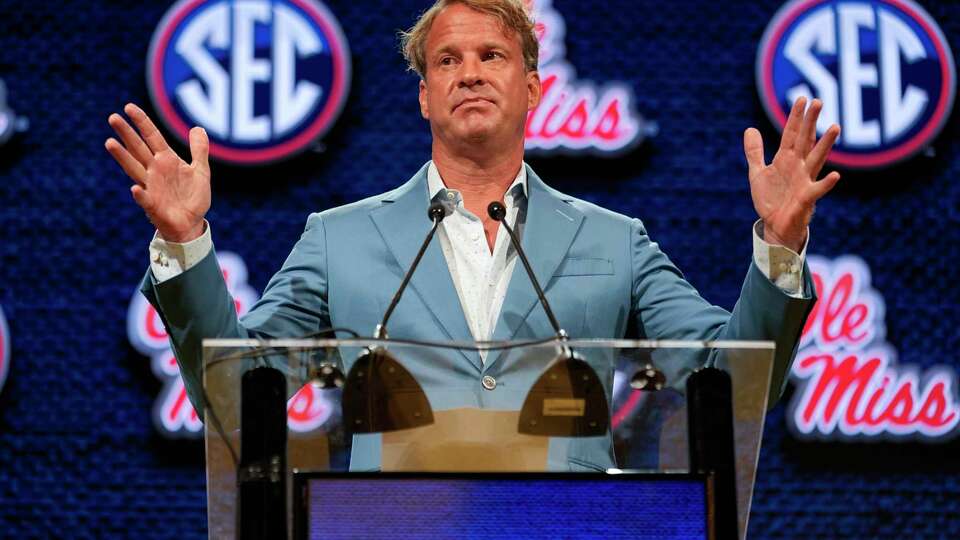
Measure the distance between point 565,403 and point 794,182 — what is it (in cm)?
57

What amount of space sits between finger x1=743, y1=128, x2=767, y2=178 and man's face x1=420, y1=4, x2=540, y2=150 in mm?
530

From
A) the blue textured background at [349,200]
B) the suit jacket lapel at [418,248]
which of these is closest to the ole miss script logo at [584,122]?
the blue textured background at [349,200]

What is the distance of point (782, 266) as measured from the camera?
6.16 ft

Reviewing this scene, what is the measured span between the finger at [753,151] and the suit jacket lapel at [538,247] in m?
0.38

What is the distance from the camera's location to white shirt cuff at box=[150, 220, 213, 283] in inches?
74.0

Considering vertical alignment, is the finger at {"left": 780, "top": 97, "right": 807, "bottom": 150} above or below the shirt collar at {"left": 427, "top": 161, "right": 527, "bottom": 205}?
below

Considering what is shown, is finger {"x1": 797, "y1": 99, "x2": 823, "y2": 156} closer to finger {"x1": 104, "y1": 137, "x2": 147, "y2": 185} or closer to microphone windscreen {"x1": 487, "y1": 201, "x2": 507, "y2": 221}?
microphone windscreen {"x1": 487, "y1": 201, "x2": 507, "y2": 221}

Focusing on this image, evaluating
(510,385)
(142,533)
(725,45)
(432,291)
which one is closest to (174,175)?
(432,291)

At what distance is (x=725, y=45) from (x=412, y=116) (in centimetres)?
146

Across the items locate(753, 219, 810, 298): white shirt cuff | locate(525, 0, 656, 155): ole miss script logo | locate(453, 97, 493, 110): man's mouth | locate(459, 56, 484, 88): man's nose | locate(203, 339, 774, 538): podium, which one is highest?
locate(525, 0, 656, 155): ole miss script logo

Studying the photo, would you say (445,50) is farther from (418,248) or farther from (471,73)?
(418,248)

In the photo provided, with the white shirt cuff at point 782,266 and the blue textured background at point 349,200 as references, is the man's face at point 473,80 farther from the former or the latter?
the blue textured background at point 349,200

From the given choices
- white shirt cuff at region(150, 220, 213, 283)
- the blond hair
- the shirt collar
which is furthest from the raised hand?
white shirt cuff at region(150, 220, 213, 283)

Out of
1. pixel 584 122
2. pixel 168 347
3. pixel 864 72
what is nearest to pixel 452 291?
pixel 168 347
